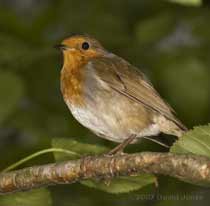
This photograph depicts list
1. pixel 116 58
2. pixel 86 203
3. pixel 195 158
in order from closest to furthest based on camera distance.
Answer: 1. pixel 195 158
2. pixel 116 58
3. pixel 86 203

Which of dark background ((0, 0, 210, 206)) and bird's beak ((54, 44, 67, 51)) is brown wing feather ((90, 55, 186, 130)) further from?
dark background ((0, 0, 210, 206))

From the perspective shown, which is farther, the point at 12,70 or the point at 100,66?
the point at 12,70

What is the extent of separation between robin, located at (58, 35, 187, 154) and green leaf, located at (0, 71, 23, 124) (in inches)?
17.6

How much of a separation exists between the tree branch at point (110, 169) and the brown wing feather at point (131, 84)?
1602mm

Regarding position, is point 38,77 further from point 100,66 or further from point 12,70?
point 100,66

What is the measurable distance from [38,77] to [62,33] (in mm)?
744

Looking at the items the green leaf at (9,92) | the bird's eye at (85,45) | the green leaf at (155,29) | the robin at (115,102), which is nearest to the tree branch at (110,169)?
the robin at (115,102)

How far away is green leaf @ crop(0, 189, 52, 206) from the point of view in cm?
407

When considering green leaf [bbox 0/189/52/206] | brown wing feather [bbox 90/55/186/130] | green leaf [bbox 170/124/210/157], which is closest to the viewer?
green leaf [bbox 170/124/210/157]

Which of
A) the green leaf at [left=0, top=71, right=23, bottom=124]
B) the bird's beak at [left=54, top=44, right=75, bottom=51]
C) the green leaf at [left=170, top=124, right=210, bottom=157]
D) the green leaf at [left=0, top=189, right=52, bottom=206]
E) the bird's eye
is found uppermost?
the bird's beak at [left=54, top=44, right=75, bottom=51]

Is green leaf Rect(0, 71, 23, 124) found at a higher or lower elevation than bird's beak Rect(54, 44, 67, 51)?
lower

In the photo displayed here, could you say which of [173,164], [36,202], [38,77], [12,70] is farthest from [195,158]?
[38,77]

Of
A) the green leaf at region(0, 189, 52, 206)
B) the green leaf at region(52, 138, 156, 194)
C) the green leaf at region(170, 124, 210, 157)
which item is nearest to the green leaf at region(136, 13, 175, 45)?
the green leaf at region(52, 138, 156, 194)

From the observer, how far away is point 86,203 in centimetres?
643
